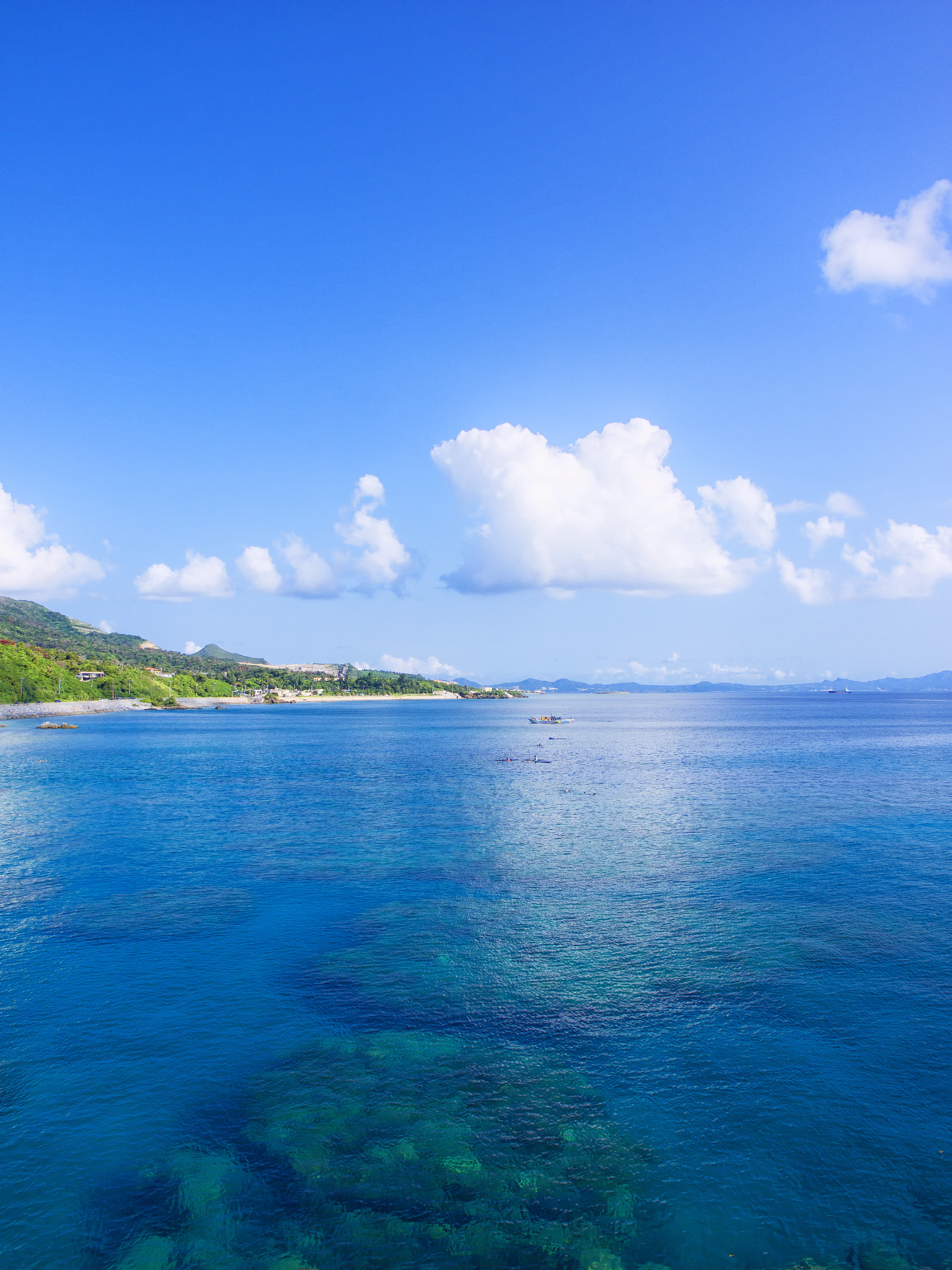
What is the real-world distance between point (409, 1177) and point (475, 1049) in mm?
6367

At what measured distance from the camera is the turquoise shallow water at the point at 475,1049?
56.2 ft

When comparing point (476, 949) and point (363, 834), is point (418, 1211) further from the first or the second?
point (363, 834)

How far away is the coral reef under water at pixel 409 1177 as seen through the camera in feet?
53.1

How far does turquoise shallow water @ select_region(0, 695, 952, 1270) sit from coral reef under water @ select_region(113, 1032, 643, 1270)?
0.26 ft

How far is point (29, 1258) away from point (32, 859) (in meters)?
40.6

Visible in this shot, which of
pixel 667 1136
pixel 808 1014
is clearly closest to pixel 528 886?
pixel 808 1014

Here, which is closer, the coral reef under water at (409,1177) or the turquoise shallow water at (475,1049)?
the coral reef under water at (409,1177)

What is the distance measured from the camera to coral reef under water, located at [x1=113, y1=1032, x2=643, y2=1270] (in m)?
16.2

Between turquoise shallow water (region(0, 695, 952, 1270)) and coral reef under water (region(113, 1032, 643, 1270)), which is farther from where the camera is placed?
turquoise shallow water (region(0, 695, 952, 1270))

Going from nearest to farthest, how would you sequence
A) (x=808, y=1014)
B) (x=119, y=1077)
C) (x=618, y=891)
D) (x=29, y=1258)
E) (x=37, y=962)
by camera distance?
1. (x=29, y=1258)
2. (x=119, y=1077)
3. (x=808, y=1014)
4. (x=37, y=962)
5. (x=618, y=891)

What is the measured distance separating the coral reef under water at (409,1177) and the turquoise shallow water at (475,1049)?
8cm

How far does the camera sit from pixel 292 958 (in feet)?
108

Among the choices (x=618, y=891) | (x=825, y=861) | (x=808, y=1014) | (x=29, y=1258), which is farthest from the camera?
(x=825, y=861)

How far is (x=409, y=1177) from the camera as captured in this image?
60.3 feet
